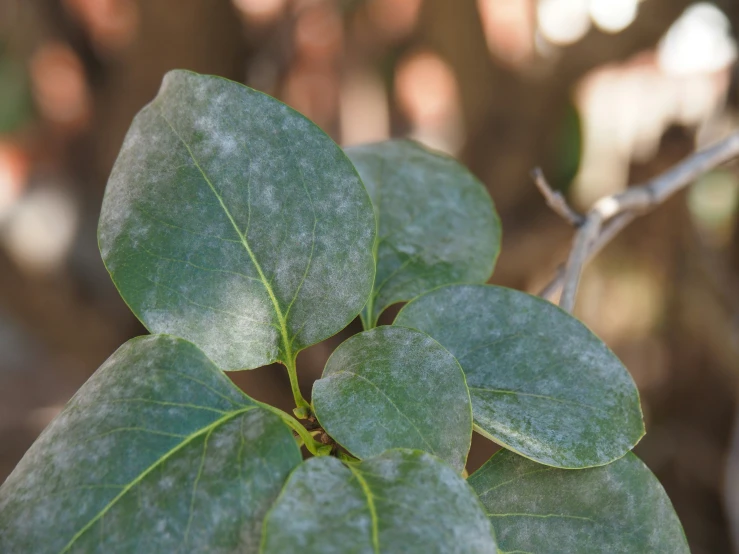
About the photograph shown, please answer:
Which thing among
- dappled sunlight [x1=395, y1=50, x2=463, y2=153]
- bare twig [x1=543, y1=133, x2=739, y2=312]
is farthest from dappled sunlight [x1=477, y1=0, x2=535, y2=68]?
bare twig [x1=543, y1=133, x2=739, y2=312]

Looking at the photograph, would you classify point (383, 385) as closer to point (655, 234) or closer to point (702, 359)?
point (655, 234)

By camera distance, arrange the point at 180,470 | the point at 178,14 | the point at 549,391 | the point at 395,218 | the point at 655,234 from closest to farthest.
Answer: the point at 180,470
the point at 549,391
the point at 395,218
the point at 178,14
the point at 655,234

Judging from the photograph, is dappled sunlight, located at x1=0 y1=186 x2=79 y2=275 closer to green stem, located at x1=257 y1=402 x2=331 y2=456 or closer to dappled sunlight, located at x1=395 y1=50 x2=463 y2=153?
dappled sunlight, located at x1=395 y1=50 x2=463 y2=153

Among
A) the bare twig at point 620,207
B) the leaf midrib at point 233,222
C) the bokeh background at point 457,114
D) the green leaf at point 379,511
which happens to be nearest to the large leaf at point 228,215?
the leaf midrib at point 233,222

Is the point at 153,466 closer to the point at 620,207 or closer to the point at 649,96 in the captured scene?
the point at 620,207

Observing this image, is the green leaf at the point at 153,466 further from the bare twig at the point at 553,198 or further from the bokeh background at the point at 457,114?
the bokeh background at the point at 457,114

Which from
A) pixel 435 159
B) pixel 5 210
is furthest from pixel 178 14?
pixel 435 159

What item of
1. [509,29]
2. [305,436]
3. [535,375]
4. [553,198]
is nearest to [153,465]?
[305,436]
